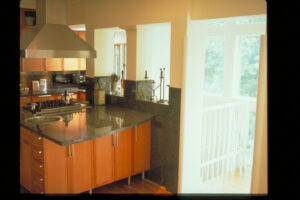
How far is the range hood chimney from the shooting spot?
314cm

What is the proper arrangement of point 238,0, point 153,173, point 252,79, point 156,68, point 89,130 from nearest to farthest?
1. point 238,0
2. point 89,130
3. point 153,173
4. point 156,68
5. point 252,79

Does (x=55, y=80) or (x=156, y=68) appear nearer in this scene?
(x=156, y=68)

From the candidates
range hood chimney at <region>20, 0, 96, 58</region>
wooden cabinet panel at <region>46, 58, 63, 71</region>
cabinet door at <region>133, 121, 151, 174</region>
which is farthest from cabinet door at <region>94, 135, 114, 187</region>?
wooden cabinet panel at <region>46, 58, 63, 71</region>

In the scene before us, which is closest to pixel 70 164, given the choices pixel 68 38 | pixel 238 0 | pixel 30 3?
pixel 68 38

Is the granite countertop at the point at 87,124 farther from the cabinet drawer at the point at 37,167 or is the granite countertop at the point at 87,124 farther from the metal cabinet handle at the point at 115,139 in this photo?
the cabinet drawer at the point at 37,167

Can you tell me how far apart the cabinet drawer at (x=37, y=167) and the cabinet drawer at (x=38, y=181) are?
0.05 metres

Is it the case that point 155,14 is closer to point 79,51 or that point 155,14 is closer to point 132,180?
point 79,51

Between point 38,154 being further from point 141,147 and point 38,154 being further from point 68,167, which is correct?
point 141,147

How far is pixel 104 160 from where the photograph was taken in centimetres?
348

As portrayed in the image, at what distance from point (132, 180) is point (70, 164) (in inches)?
44.5

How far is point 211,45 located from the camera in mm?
5766

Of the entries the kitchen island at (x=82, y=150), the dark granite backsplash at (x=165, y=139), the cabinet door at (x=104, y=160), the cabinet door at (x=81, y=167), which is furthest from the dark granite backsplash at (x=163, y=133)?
the cabinet door at (x=81, y=167)

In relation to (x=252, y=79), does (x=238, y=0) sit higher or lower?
higher

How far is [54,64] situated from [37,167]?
3366 millimetres
